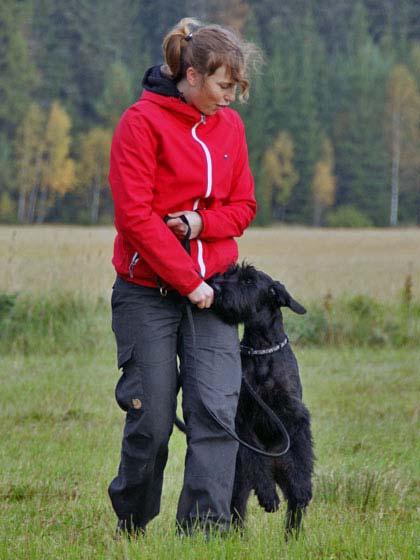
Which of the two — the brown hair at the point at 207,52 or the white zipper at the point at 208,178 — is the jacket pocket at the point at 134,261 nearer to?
the white zipper at the point at 208,178

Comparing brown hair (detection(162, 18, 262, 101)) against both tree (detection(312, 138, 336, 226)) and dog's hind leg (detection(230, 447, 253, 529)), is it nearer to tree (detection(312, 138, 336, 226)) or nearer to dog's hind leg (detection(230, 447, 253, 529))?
dog's hind leg (detection(230, 447, 253, 529))

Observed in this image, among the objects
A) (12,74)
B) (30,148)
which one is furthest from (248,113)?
(12,74)

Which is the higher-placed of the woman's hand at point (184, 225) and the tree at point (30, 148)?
the tree at point (30, 148)

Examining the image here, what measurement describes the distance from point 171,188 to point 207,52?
59cm

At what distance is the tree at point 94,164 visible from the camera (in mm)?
54438

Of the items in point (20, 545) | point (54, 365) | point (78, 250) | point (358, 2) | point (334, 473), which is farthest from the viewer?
point (358, 2)

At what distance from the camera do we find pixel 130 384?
4160 millimetres

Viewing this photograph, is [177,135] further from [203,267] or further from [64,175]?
[64,175]

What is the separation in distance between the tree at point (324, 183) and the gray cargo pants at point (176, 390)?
2188 inches

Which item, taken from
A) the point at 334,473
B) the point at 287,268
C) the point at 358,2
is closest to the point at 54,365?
the point at 334,473

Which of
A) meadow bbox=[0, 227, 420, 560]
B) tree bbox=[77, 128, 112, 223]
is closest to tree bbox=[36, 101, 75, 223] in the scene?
tree bbox=[77, 128, 112, 223]

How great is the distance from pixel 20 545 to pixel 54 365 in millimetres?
5325

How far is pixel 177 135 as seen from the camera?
13.5ft

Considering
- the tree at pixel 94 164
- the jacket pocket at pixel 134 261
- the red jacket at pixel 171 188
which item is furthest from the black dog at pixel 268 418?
the tree at pixel 94 164
